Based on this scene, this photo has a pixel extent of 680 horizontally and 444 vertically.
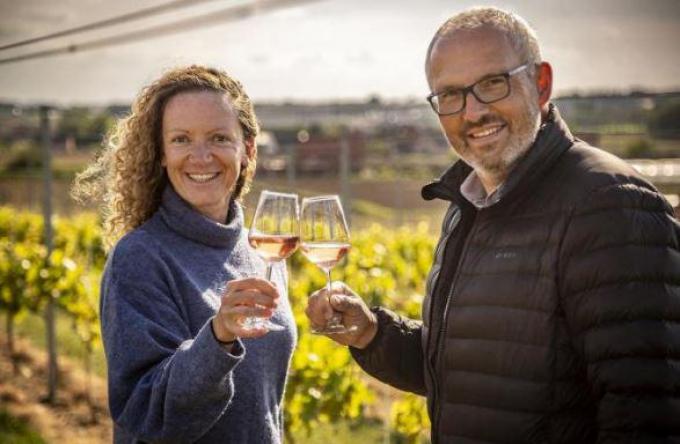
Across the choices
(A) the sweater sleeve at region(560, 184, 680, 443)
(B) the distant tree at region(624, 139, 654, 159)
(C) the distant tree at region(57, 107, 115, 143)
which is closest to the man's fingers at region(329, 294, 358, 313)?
(A) the sweater sleeve at region(560, 184, 680, 443)

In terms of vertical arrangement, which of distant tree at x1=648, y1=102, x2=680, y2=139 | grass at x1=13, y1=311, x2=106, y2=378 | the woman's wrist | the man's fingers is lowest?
grass at x1=13, y1=311, x2=106, y2=378

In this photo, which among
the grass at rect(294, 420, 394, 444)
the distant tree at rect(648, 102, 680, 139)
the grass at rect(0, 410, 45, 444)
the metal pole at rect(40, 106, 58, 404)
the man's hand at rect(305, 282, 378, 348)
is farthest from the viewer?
the distant tree at rect(648, 102, 680, 139)

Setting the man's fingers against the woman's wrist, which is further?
the man's fingers

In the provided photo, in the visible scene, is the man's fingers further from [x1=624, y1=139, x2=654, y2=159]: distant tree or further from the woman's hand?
[x1=624, y1=139, x2=654, y2=159]: distant tree

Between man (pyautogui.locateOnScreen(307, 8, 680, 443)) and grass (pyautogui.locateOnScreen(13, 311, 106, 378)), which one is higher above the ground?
man (pyautogui.locateOnScreen(307, 8, 680, 443))

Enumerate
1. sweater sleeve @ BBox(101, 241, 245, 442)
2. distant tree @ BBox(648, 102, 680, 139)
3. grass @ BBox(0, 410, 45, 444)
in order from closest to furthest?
1. sweater sleeve @ BBox(101, 241, 245, 442)
2. grass @ BBox(0, 410, 45, 444)
3. distant tree @ BBox(648, 102, 680, 139)

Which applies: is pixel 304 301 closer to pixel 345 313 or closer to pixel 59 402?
pixel 59 402

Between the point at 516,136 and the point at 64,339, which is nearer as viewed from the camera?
the point at 516,136

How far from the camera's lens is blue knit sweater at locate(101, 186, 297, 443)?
184cm

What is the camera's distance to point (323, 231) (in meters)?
2.04

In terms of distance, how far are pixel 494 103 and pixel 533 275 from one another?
1.58 ft

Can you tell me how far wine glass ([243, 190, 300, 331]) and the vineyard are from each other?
1050mm

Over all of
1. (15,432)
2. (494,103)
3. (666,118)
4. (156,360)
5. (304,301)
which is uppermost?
(666,118)

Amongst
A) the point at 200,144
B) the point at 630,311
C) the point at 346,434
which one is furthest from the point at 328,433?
the point at 630,311
